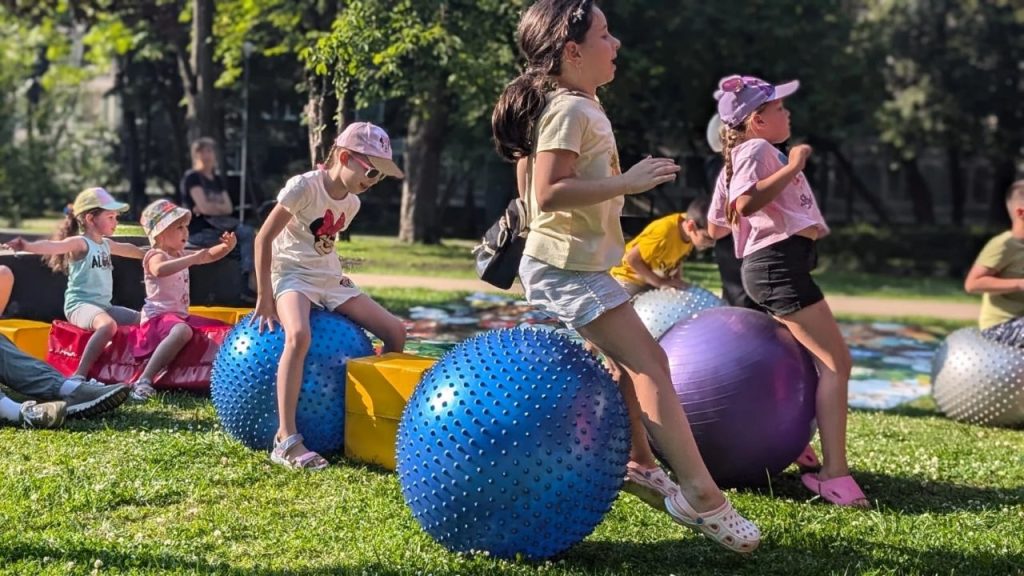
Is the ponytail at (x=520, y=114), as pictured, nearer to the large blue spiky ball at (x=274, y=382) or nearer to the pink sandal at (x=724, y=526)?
the pink sandal at (x=724, y=526)

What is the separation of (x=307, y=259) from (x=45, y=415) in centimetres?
178

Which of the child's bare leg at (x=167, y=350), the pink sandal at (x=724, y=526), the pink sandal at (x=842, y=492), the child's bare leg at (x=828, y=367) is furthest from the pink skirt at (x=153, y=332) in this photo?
the pink sandal at (x=724, y=526)

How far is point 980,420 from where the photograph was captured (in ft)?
28.1

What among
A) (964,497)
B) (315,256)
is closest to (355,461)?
(315,256)

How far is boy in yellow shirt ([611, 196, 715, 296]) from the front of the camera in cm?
827

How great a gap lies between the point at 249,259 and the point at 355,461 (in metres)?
4.41

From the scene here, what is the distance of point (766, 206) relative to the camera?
5.65m

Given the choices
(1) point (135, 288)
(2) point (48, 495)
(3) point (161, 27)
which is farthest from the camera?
(3) point (161, 27)

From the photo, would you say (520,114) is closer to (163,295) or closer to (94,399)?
(94,399)

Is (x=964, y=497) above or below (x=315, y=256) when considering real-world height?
below

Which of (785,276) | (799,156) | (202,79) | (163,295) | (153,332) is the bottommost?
(153,332)

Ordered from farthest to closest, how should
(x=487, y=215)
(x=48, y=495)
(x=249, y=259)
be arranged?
(x=487, y=215)
(x=249, y=259)
(x=48, y=495)

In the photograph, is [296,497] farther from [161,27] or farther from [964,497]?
[161,27]

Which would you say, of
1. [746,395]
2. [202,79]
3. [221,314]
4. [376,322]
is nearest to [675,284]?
[376,322]
